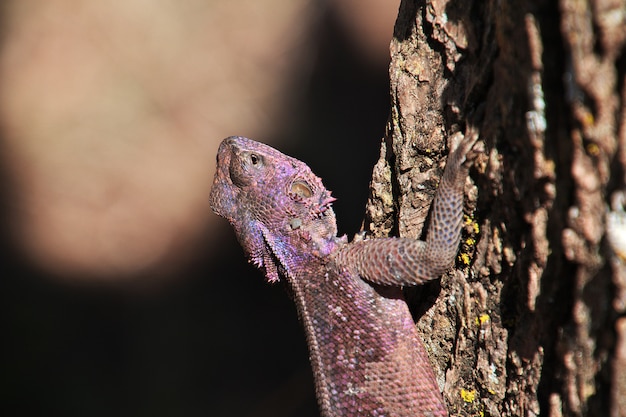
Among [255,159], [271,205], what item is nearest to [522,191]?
[271,205]

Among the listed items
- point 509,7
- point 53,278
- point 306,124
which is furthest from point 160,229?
point 509,7

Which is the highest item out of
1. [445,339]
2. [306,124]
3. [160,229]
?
[306,124]

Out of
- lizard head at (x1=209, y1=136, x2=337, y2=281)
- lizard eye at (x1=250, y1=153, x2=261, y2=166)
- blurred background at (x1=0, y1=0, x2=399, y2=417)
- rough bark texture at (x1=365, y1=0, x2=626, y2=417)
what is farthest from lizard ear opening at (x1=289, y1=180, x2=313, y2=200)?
blurred background at (x1=0, y1=0, x2=399, y2=417)

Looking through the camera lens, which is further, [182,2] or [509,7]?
[182,2]

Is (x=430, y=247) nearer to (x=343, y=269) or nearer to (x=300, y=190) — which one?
(x=343, y=269)

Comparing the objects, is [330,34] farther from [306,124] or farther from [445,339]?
[445,339]

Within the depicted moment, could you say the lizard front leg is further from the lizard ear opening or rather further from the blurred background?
the blurred background

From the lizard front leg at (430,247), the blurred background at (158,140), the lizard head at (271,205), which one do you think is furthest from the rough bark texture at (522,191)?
the blurred background at (158,140)
